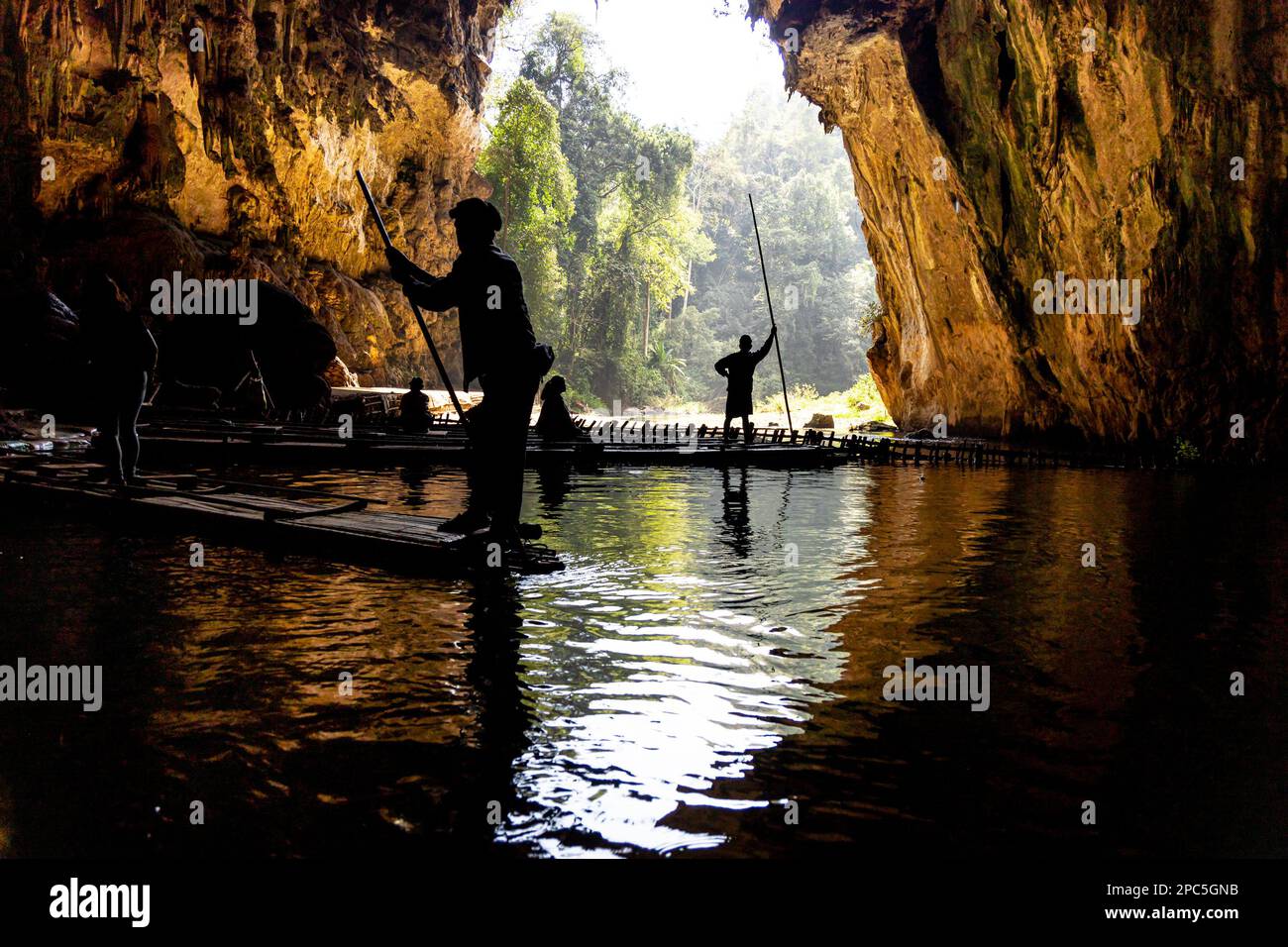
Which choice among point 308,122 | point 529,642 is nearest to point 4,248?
point 308,122

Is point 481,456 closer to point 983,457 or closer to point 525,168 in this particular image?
point 983,457

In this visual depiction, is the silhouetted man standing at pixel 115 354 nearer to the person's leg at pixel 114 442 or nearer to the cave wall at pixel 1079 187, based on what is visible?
the person's leg at pixel 114 442

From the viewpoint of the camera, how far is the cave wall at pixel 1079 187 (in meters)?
15.5

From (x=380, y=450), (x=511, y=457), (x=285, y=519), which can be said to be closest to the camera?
(x=511, y=457)

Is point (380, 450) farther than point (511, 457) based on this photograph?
Yes

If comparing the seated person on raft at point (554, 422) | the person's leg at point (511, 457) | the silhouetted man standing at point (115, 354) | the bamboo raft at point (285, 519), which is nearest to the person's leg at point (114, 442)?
the silhouetted man standing at point (115, 354)

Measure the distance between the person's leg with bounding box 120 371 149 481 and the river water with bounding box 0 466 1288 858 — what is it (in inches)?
61.5

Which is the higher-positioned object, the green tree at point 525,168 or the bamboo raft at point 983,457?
the green tree at point 525,168

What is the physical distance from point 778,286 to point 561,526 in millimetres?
62225

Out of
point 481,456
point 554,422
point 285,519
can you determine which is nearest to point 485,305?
point 481,456

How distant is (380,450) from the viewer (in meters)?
15.0

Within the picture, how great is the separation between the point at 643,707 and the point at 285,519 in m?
4.83

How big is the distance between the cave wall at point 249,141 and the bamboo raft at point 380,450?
651 cm

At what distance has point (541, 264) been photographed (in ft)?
161
